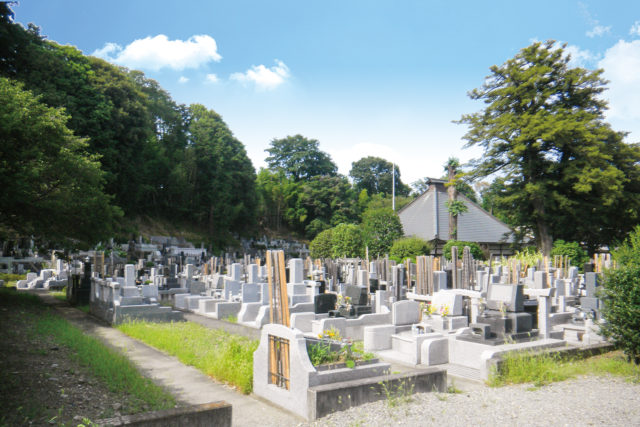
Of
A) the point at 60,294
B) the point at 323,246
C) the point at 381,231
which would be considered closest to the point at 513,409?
the point at 60,294

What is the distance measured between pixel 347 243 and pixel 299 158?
28.9 m

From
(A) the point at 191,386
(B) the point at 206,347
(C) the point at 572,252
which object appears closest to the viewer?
(A) the point at 191,386

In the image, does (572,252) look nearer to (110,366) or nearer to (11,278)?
(110,366)

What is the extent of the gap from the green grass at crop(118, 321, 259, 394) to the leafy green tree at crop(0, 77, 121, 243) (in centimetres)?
500

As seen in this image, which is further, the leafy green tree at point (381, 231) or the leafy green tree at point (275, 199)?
the leafy green tree at point (275, 199)

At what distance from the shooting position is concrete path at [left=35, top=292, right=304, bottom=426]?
536 centimetres

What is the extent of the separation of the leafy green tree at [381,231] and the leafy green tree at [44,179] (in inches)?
672

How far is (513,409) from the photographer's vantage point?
5051mm

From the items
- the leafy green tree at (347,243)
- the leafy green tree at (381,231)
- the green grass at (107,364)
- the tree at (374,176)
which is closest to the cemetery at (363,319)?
the green grass at (107,364)

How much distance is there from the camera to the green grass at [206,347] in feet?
22.0

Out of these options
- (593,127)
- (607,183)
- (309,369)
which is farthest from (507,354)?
(593,127)

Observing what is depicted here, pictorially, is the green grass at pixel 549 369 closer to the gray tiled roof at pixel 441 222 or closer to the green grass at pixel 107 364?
the green grass at pixel 107 364

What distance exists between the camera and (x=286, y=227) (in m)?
53.6

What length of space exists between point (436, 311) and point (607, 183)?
20.7 meters
